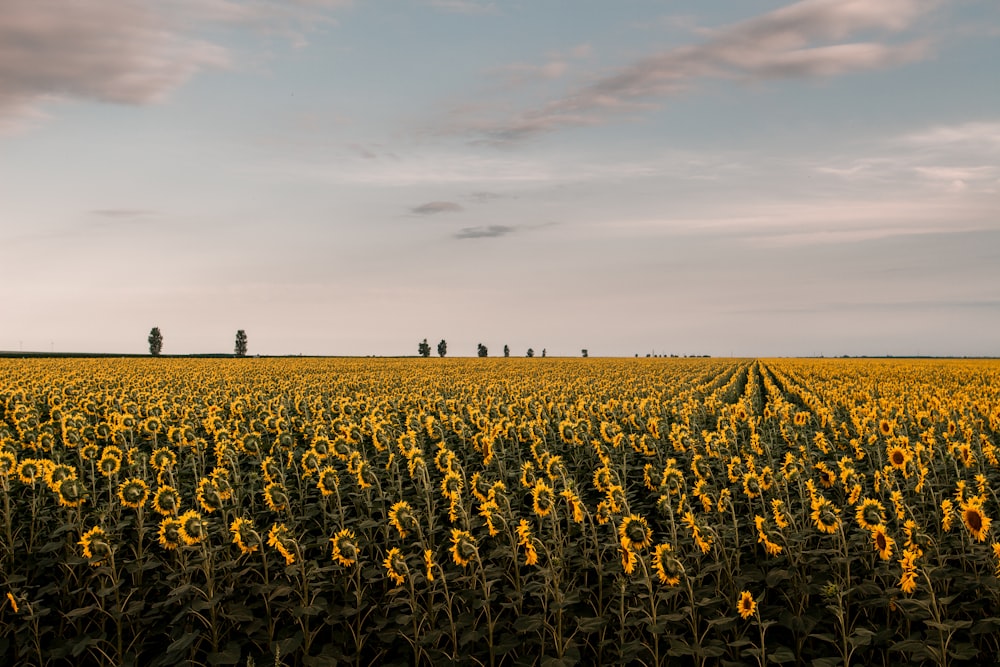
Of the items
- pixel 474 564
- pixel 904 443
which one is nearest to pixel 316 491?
pixel 474 564

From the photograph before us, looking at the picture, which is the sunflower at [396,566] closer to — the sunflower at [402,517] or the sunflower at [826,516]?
the sunflower at [402,517]

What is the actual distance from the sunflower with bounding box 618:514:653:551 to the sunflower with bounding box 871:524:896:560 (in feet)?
7.85

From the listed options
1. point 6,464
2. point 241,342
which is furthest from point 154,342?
point 6,464

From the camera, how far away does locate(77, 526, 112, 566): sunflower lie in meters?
9.00

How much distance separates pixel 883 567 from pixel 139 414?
60.6 feet

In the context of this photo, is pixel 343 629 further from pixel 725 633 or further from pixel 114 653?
pixel 725 633

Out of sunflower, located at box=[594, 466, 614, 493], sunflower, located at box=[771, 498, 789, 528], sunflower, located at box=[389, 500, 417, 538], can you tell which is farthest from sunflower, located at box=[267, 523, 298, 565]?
sunflower, located at box=[771, 498, 789, 528]

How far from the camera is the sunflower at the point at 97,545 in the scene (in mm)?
9000

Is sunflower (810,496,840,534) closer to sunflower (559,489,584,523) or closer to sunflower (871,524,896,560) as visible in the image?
sunflower (871,524,896,560)

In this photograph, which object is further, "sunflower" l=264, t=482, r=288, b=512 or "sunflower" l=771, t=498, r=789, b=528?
"sunflower" l=264, t=482, r=288, b=512

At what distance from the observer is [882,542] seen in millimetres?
8039

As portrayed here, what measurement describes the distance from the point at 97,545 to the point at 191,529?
1327 mm

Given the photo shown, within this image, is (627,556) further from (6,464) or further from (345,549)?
(6,464)

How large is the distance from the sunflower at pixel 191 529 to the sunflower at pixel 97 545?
1.03 meters
